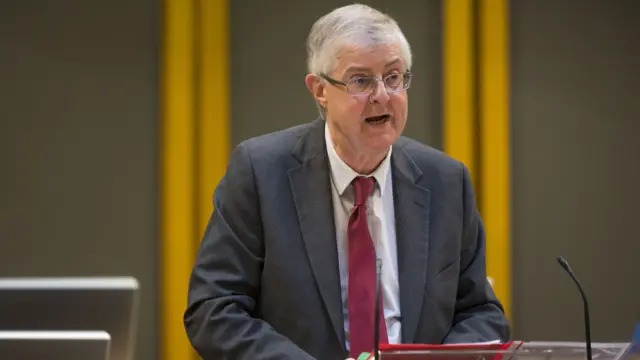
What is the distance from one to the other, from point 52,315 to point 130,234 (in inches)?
80.8

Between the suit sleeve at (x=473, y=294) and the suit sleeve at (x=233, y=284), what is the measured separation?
0.48 meters

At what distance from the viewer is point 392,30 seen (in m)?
2.31

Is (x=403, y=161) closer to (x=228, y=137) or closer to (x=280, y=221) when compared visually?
(x=280, y=221)

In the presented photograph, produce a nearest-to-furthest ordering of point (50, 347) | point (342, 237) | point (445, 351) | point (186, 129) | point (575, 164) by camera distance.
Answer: point (50, 347), point (445, 351), point (342, 237), point (186, 129), point (575, 164)

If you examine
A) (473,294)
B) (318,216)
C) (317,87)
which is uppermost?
(317,87)

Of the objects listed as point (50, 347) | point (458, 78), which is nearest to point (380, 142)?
point (50, 347)

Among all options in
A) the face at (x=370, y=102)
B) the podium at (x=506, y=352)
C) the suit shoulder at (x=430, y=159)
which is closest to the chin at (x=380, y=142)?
the face at (x=370, y=102)

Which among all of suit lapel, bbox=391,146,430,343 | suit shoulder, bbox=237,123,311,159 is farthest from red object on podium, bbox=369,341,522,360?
suit shoulder, bbox=237,123,311,159

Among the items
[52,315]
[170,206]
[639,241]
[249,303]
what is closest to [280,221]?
[249,303]

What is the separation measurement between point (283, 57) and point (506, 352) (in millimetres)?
2343

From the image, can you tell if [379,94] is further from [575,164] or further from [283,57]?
[575,164]

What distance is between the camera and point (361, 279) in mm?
2316

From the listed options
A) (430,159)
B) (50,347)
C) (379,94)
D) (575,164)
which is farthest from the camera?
(575,164)

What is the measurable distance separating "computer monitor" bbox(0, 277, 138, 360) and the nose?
2.59 ft
